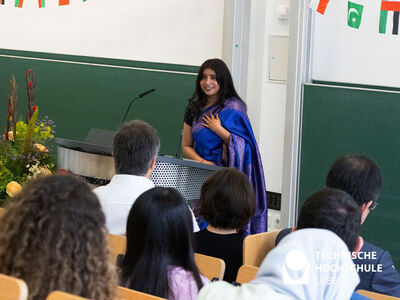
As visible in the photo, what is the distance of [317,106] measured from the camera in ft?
15.6

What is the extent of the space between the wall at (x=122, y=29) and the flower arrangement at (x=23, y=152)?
2.25 meters

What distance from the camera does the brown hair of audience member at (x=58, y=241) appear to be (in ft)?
5.27

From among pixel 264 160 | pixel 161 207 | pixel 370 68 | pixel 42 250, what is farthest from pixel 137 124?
pixel 264 160

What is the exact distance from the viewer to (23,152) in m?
3.48

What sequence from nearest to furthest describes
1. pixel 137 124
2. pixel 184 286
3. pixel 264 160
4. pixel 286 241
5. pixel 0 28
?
pixel 286 241
pixel 184 286
pixel 137 124
pixel 264 160
pixel 0 28

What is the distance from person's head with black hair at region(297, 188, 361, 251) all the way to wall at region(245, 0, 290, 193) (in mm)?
3296

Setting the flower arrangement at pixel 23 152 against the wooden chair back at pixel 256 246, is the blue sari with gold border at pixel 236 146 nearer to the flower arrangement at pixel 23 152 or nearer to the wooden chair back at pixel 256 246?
the flower arrangement at pixel 23 152

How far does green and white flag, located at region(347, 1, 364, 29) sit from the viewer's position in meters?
4.38

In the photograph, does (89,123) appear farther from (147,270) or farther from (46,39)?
(147,270)

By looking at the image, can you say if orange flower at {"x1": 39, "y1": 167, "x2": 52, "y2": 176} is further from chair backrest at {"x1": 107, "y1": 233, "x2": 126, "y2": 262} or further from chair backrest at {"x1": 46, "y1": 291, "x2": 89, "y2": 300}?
chair backrest at {"x1": 46, "y1": 291, "x2": 89, "y2": 300}

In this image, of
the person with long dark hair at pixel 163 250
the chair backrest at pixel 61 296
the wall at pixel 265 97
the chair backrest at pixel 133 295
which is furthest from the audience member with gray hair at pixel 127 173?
the wall at pixel 265 97

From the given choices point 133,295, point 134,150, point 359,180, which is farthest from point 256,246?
point 133,295

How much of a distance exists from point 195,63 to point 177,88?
0.78 feet

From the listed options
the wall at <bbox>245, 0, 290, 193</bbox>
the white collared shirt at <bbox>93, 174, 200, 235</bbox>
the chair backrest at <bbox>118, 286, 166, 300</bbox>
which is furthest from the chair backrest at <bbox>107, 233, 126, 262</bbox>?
the wall at <bbox>245, 0, 290, 193</bbox>
